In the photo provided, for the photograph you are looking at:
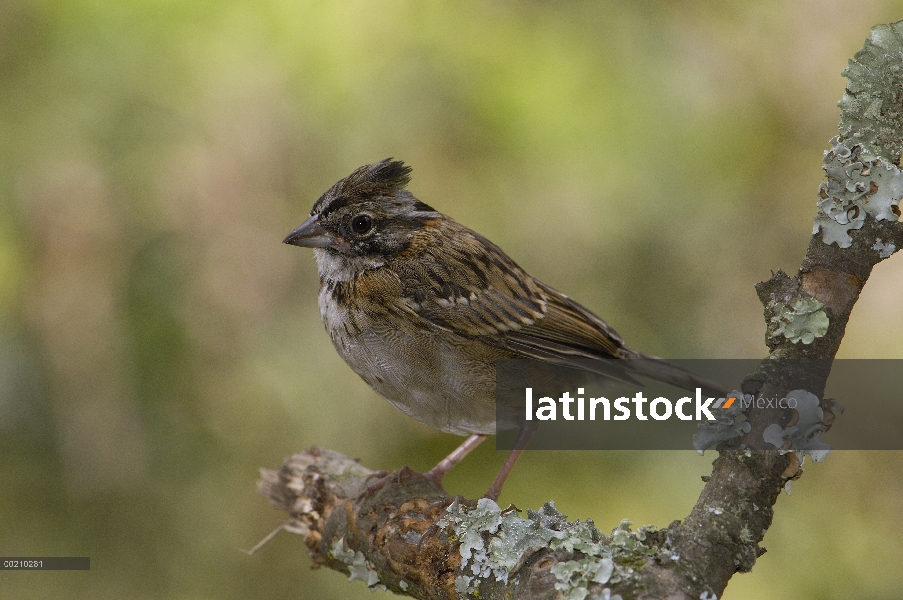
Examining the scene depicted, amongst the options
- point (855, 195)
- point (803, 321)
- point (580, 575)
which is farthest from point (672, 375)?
point (580, 575)

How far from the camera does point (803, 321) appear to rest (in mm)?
2307

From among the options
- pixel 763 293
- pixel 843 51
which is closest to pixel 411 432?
pixel 763 293

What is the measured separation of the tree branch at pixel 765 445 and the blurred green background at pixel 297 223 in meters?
1.87

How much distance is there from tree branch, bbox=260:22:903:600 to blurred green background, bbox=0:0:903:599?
6.15 feet

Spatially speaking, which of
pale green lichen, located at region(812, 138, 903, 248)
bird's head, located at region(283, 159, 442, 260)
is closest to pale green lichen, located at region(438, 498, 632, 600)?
pale green lichen, located at region(812, 138, 903, 248)

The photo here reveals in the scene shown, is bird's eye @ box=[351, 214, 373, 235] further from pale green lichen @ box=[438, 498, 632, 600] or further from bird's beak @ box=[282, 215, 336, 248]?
pale green lichen @ box=[438, 498, 632, 600]

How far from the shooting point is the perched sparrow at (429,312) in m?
3.31

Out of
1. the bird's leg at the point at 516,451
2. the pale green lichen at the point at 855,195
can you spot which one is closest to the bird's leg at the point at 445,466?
the bird's leg at the point at 516,451

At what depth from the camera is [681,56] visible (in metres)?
4.86

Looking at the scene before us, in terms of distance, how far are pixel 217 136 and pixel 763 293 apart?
313cm

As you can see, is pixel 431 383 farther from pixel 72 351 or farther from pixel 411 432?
pixel 72 351

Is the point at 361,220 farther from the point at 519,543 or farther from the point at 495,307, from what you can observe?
the point at 519,543

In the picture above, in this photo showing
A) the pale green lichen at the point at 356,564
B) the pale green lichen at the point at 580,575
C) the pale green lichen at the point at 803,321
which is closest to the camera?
the pale green lichen at the point at 580,575

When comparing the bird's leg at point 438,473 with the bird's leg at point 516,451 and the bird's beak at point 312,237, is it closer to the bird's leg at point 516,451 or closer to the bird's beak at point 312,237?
the bird's leg at point 516,451
